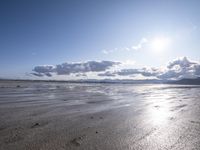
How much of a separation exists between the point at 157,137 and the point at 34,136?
350cm

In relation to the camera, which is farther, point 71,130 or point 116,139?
point 71,130

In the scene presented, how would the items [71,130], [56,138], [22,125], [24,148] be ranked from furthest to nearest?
[22,125] → [71,130] → [56,138] → [24,148]

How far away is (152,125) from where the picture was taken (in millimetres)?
7027

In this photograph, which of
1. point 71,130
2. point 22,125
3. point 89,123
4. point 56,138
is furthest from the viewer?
point 89,123

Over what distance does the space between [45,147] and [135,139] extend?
2393mm

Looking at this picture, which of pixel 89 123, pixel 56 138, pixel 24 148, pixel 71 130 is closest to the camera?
pixel 24 148

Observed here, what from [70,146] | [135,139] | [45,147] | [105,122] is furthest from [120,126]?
[45,147]

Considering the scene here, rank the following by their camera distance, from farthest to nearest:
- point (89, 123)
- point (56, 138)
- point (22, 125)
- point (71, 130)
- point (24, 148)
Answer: point (89, 123), point (22, 125), point (71, 130), point (56, 138), point (24, 148)

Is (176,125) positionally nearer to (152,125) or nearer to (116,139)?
(152,125)

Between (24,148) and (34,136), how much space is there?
934 mm

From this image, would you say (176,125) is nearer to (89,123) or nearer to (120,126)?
(120,126)

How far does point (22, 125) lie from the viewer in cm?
672

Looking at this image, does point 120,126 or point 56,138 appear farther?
point 120,126

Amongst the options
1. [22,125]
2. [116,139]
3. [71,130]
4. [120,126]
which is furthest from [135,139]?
[22,125]
